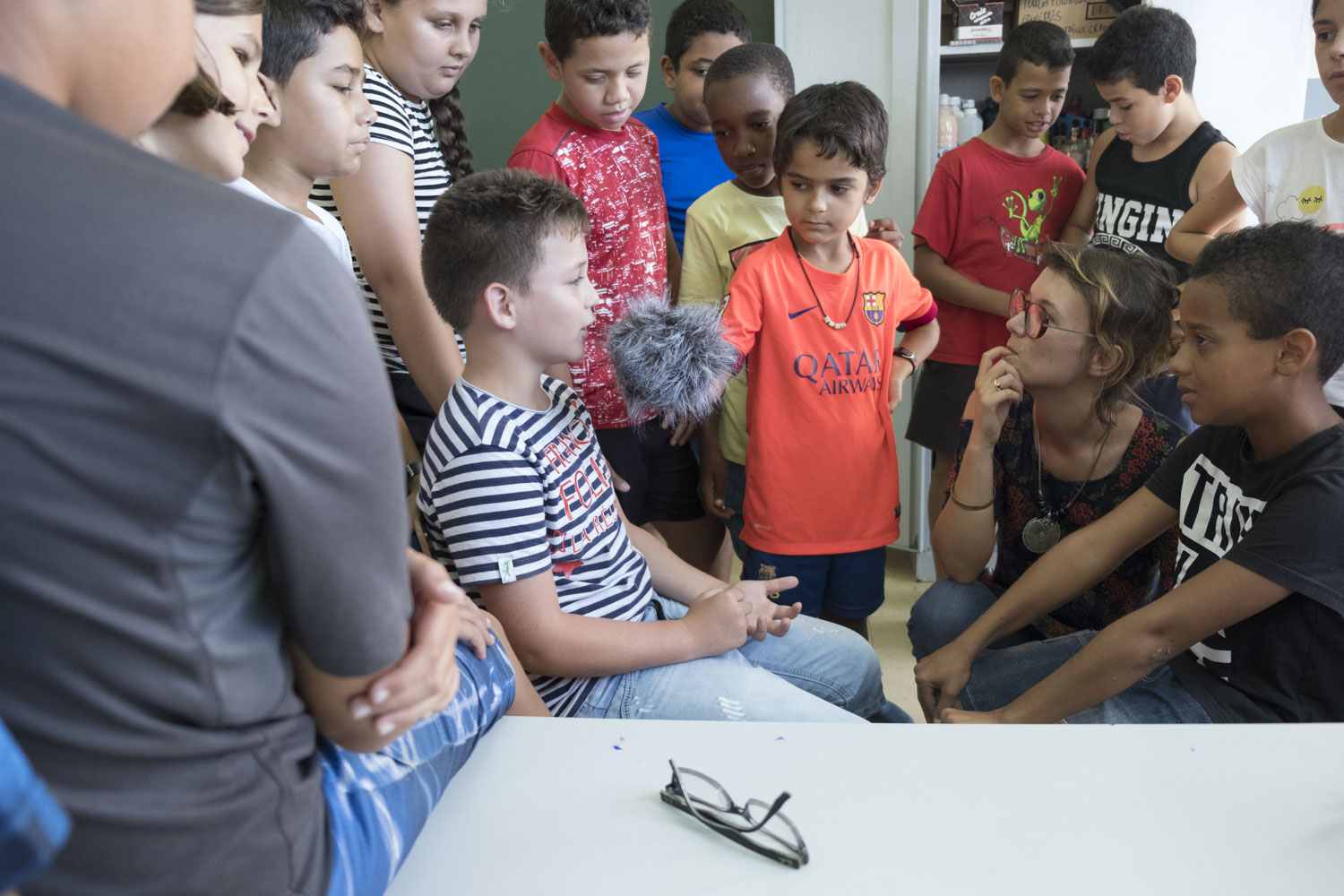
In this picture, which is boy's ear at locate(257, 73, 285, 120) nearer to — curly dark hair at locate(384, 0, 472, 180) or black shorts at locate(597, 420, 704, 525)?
curly dark hair at locate(384, 0, 472, 180)

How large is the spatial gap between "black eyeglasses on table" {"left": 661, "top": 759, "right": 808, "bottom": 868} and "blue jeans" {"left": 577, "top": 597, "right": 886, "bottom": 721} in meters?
0.39

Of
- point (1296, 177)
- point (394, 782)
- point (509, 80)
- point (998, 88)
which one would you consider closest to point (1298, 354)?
point (1296, 177)

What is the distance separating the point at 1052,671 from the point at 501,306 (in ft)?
3.25

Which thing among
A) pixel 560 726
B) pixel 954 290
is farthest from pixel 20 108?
pixel 954 290

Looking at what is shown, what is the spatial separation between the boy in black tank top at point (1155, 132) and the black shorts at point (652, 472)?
1090 mm

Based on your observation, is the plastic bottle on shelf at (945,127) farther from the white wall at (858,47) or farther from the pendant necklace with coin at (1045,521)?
the pendant necklace with coin at (1045,521)

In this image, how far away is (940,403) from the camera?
271 cm

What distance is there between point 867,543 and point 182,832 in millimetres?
1515

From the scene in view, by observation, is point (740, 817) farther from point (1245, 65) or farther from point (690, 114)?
point (1245, 65)

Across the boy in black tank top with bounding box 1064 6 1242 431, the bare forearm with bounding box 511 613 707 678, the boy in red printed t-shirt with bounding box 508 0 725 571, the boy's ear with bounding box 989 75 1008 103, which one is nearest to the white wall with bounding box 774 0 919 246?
the boy's ear with bounding box 989 75 1008 103

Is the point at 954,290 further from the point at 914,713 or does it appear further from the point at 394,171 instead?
the point at 394,171

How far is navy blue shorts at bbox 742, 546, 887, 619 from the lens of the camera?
1894 mm

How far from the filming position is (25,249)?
43 centimetres

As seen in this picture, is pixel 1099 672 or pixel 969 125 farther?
pixel 969 125
